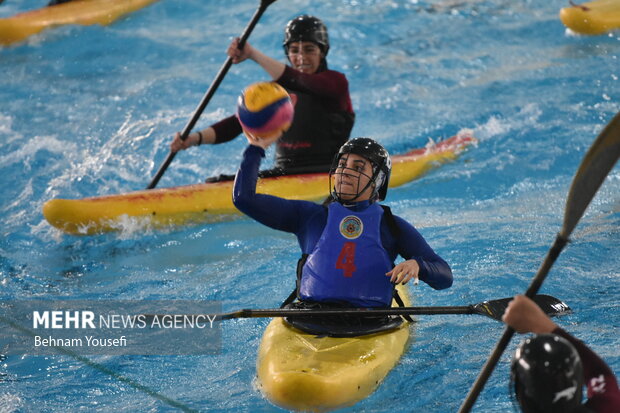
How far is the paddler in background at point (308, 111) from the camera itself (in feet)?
18.9

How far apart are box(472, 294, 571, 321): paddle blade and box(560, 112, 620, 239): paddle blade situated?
37.2 inches

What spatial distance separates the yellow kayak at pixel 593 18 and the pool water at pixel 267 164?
0.93 feet

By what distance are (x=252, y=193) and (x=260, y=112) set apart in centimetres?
37

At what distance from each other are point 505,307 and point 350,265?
2.32ft

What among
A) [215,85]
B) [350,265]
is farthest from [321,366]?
[215,85]

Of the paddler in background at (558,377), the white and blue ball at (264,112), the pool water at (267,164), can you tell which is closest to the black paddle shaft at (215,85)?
the pool water at (267,164)

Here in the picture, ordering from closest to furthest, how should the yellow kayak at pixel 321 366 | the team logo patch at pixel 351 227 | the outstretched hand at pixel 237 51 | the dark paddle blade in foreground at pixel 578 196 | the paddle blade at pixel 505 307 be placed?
the dark paddle blade in foreground at pixel 578 196, the yellow kayak at pixel 321 366, the paddle blade at pixel 505 307, the team logo patch at pixel 351 227, the outstretched hand at pixel 237 51

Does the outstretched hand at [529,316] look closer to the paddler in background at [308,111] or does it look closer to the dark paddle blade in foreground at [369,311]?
the dark paddle blade in foreground at [369,311]

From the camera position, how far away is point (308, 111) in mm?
5918

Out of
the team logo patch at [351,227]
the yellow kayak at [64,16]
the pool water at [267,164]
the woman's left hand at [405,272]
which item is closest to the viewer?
the woman's left hand at [405,272]

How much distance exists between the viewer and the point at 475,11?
1095 centimetres

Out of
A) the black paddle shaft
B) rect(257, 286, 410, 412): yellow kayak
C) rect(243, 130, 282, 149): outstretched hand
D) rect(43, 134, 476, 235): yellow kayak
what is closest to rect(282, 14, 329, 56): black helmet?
the black paddle shaft

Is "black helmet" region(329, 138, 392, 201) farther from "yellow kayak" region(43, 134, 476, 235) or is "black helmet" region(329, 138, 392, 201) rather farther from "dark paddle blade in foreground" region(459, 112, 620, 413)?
"yellow kayak" region(43, 134, 476, 235)

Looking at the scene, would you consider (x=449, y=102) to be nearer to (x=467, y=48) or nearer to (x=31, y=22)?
(x=467, y=48)
